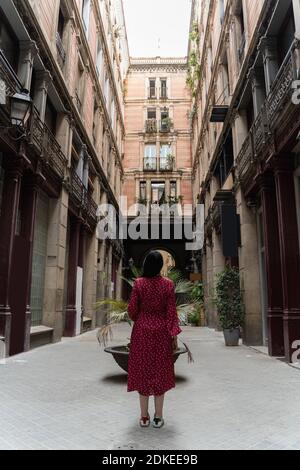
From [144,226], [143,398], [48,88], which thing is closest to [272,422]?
[143,398]

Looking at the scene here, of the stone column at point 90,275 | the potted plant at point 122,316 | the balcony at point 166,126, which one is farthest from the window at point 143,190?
the potted plant at point 122,316

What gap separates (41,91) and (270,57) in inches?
273

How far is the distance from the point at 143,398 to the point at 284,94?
7.21m

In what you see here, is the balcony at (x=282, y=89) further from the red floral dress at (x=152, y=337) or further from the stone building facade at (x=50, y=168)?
the red floral dress at (x=152, y=337)

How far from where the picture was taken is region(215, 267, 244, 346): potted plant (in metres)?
12.0

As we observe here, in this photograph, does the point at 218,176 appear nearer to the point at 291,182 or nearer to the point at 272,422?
the point at 291,182

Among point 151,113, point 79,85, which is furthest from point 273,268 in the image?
point 151,113

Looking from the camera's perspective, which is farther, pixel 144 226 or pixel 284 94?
pixel 144 226

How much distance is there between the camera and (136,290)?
167 inches

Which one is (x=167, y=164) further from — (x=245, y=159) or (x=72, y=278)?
(x=245, y=159)

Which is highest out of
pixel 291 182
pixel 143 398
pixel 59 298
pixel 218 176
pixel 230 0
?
pixel 230 0

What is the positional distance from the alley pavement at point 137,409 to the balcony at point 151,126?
89.7ft

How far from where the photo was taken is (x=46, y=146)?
38.0 ft

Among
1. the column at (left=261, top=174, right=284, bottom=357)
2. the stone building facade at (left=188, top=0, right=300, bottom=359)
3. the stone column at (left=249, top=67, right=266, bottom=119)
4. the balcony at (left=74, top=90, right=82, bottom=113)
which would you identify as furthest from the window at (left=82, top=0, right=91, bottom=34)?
the column at (left=261, top=174, right=284, bottom=357)
